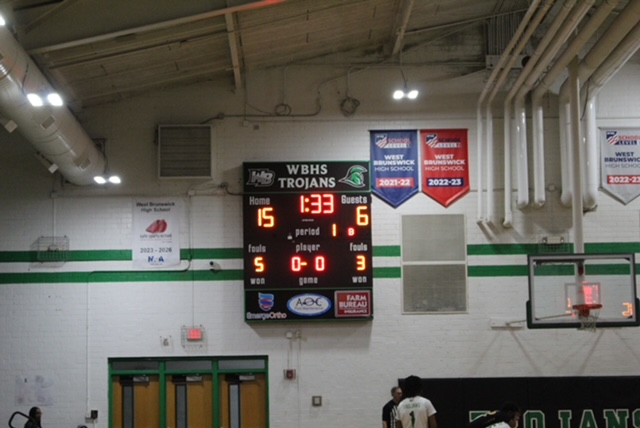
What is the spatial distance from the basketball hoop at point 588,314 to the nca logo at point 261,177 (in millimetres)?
5030

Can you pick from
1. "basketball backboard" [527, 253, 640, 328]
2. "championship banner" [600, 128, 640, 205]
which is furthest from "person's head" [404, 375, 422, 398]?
"championship banner" [600, 128, 640, 205]

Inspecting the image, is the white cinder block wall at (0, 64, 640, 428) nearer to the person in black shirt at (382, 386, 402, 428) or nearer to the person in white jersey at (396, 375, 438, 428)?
the person in black shirt at (382, 386, 402, 428)

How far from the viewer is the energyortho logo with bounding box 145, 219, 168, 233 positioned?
13.0 meters

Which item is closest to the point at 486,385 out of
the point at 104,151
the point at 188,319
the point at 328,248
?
the point at 328,248

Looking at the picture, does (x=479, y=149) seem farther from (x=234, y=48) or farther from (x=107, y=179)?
(x=107, y=179)

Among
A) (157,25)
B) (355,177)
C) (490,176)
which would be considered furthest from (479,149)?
(157,25)

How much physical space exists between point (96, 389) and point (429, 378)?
208 inches

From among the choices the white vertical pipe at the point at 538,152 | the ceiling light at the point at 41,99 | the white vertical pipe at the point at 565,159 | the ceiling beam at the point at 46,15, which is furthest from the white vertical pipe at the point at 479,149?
the ceiling light at the point at 41,99

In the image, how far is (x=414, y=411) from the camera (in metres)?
7.67

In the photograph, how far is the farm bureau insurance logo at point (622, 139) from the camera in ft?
43.6

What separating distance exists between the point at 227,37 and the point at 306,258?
3.58 m

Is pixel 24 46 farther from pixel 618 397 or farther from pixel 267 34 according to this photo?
pixel 618 397

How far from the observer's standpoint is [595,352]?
508 inches

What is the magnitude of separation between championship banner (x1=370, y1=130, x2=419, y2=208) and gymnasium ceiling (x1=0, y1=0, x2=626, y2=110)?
1317mm
